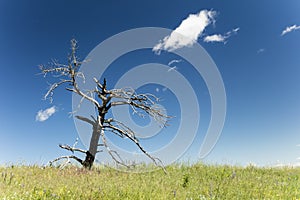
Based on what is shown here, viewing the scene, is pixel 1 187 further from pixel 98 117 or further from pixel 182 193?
pixel 98 117

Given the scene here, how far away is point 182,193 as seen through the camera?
28.9 ft

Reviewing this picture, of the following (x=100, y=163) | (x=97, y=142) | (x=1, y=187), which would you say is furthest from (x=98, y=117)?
(x=1, y=187)

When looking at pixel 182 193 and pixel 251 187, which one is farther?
pixel 251 187

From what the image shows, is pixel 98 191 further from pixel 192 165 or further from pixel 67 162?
pixel 192 165

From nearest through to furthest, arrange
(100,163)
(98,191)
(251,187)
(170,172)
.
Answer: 1. (98,191)
2. (251,187)
3. (170,172)
4. (100,163)

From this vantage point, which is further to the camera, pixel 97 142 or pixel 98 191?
pixel 97 142

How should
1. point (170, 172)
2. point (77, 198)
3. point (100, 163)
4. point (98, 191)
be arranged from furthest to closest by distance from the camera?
point (100, 163) → point (170, 172) → point (98, 191) → point (77, 198)

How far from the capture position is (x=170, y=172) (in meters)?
14.3

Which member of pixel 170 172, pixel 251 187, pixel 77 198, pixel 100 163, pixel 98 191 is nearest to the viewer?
pixel 77 198

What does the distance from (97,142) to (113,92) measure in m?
2.49

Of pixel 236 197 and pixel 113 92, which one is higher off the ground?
pixel 113 92

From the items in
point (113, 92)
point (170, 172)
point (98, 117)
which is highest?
point (113, 92)

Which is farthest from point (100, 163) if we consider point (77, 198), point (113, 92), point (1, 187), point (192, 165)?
point (77, 198)

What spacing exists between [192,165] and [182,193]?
698cm
